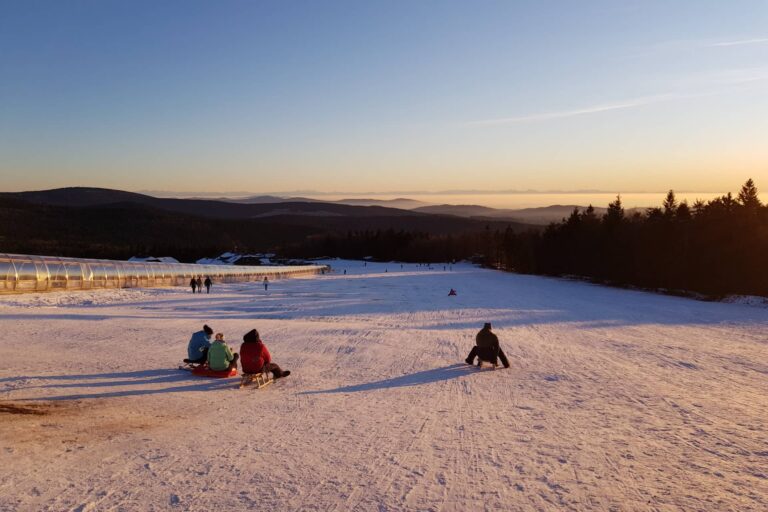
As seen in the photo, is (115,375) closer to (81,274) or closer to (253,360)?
(253,360)

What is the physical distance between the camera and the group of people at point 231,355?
12.3m

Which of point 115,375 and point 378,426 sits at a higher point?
point 378,426

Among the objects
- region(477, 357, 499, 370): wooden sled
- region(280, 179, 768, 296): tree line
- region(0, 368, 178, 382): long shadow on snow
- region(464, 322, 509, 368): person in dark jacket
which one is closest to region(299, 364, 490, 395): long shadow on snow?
region(477, 357, 499, 370): wooden sled

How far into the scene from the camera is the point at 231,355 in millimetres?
13312

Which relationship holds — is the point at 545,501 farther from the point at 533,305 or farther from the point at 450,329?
the point at 533,305

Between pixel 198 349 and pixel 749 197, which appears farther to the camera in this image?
pixel 749 197

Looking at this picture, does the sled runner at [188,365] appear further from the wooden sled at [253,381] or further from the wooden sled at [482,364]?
the wooden sled at [482,364]

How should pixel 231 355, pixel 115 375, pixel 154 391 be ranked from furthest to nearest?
1. pixel 231 355
2. pixel 115 375
3. pixel 154 391

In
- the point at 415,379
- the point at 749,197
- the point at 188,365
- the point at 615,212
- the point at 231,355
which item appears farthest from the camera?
the point at 615,212

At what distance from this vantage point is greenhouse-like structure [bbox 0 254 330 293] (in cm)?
3234

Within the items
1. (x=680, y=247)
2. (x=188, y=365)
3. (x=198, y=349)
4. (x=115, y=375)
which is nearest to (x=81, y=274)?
(x=188, y=365)

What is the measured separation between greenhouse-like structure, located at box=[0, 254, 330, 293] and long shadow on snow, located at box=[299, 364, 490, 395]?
89.4ft

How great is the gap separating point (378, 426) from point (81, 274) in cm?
3448

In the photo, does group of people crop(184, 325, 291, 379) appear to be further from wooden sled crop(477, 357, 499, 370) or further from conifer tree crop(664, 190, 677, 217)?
conifer tree crop(664, 190, 677, 217)
